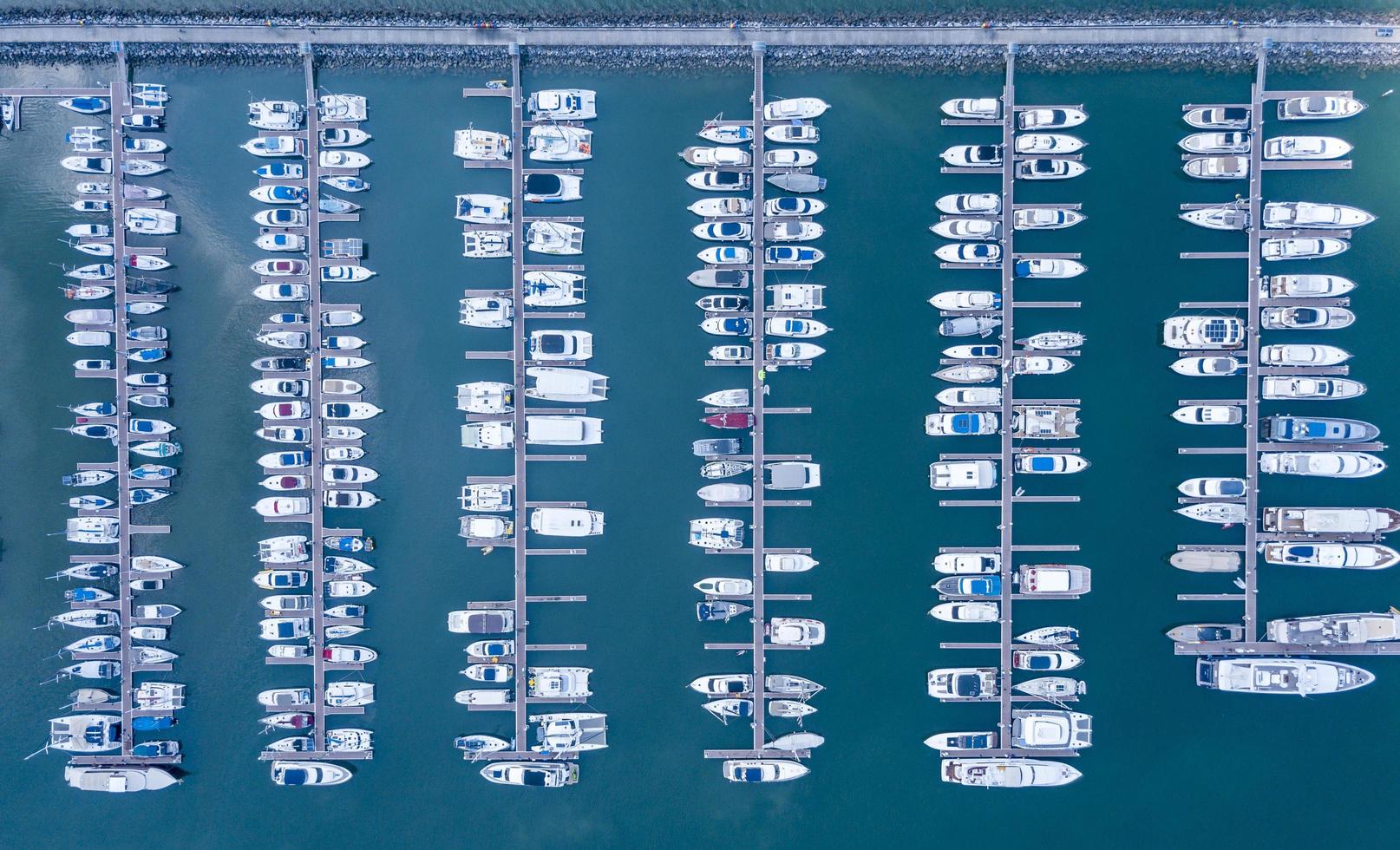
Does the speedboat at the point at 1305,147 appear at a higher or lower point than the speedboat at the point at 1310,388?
higher

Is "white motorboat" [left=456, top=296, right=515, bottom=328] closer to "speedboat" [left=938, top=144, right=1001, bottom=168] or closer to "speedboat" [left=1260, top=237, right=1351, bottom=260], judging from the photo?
"speedboat" [left=938, top=144, right=1001, bottom=168]

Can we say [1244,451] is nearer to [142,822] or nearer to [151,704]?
[151,704]

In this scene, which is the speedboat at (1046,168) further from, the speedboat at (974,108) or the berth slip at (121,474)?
the berth slip at (121,474)

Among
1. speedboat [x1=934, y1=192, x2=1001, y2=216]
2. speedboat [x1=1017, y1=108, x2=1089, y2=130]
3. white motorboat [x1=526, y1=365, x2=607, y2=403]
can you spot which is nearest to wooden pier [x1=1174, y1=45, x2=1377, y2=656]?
speedboat [x1=1017, y1=108, x2=1089, y2=130]

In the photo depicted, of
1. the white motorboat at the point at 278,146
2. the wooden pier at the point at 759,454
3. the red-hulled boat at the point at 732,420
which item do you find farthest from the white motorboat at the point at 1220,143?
the white motorboat at the point at 278,146

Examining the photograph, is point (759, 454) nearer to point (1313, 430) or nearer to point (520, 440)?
point (520, 440)

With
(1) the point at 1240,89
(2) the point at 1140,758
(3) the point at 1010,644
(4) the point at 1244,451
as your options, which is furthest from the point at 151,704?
(1) the point at 1240,89

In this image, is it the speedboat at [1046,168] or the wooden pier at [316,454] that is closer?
the speedboat at [1046,168]
